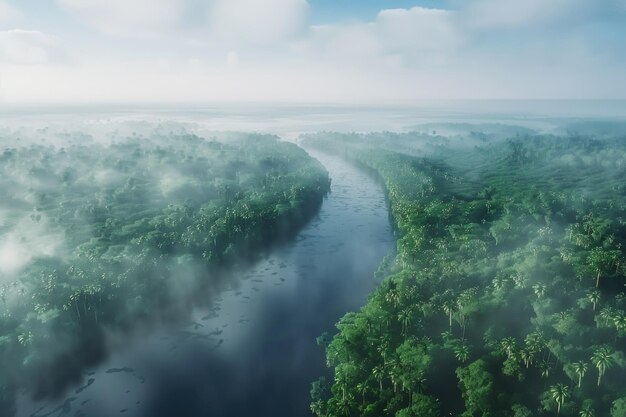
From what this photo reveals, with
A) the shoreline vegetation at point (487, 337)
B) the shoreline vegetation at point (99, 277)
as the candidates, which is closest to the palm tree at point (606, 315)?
the shoreline vegetation at point (487, 337)

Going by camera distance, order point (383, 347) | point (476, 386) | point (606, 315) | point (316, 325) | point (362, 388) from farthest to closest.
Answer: point (316, 325)
point (383, 347)
point (606, 315)
point (362, 388)
point (476, 386)

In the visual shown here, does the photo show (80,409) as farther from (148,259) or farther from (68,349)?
(148,259)

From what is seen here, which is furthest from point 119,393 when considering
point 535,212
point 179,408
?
point 535,212

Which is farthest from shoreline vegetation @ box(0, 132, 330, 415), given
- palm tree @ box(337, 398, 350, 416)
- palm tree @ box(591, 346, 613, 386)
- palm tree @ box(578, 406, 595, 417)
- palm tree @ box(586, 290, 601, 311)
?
palm tree @ box(586, 290, 601, 311)

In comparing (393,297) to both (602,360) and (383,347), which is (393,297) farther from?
(602,360)

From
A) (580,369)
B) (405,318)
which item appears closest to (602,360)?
(580,369)

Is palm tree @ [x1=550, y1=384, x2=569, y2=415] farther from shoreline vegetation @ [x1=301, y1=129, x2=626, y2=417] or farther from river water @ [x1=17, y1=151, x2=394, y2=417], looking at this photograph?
river water @ [x1=17, y1=151, x2=394, y2=417]
